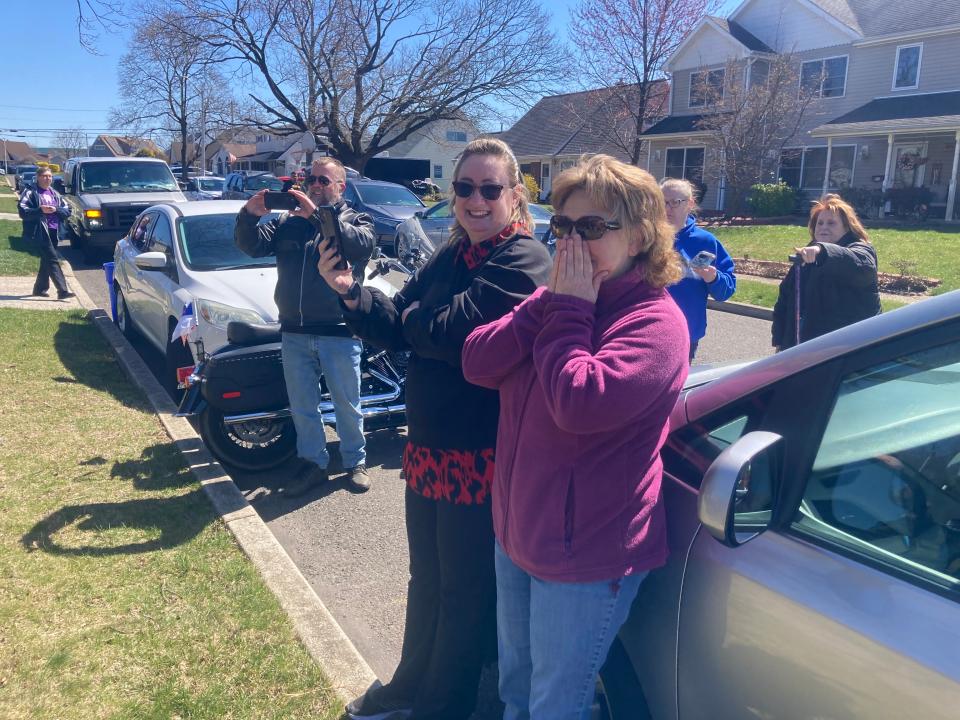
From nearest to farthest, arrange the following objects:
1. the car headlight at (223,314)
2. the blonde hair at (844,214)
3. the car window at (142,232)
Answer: the blonde hair at (844,214), the car headlight at (223,314), the car window at (142,232)

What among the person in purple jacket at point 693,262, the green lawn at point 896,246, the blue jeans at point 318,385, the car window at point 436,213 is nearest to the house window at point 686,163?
the green lawn at point 896,246

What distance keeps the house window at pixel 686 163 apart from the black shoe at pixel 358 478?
88.1 feet

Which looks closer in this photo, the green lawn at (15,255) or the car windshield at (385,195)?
the green lawn at (15,255)

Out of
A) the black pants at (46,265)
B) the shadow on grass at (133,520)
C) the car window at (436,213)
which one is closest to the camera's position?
the shadow on grass at (133,520)

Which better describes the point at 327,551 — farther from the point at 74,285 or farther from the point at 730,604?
the point at 74,285

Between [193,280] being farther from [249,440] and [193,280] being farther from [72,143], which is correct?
[72,143]

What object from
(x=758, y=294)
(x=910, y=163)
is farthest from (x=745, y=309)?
(x=910, y=163)

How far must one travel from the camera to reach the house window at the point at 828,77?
27275mm

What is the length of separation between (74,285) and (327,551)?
32.2ft

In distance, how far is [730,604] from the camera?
6.02ft

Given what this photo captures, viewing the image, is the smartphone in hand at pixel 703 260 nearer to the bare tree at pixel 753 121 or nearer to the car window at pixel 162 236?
the car window at pixel 162 236

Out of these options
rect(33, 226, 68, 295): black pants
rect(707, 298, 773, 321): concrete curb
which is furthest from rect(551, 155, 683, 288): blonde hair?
rect(33, 226, 68, 295): black pants

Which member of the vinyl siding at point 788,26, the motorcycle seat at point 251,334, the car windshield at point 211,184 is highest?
the vinyl siding at point 788,26

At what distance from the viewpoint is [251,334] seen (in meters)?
5.15
